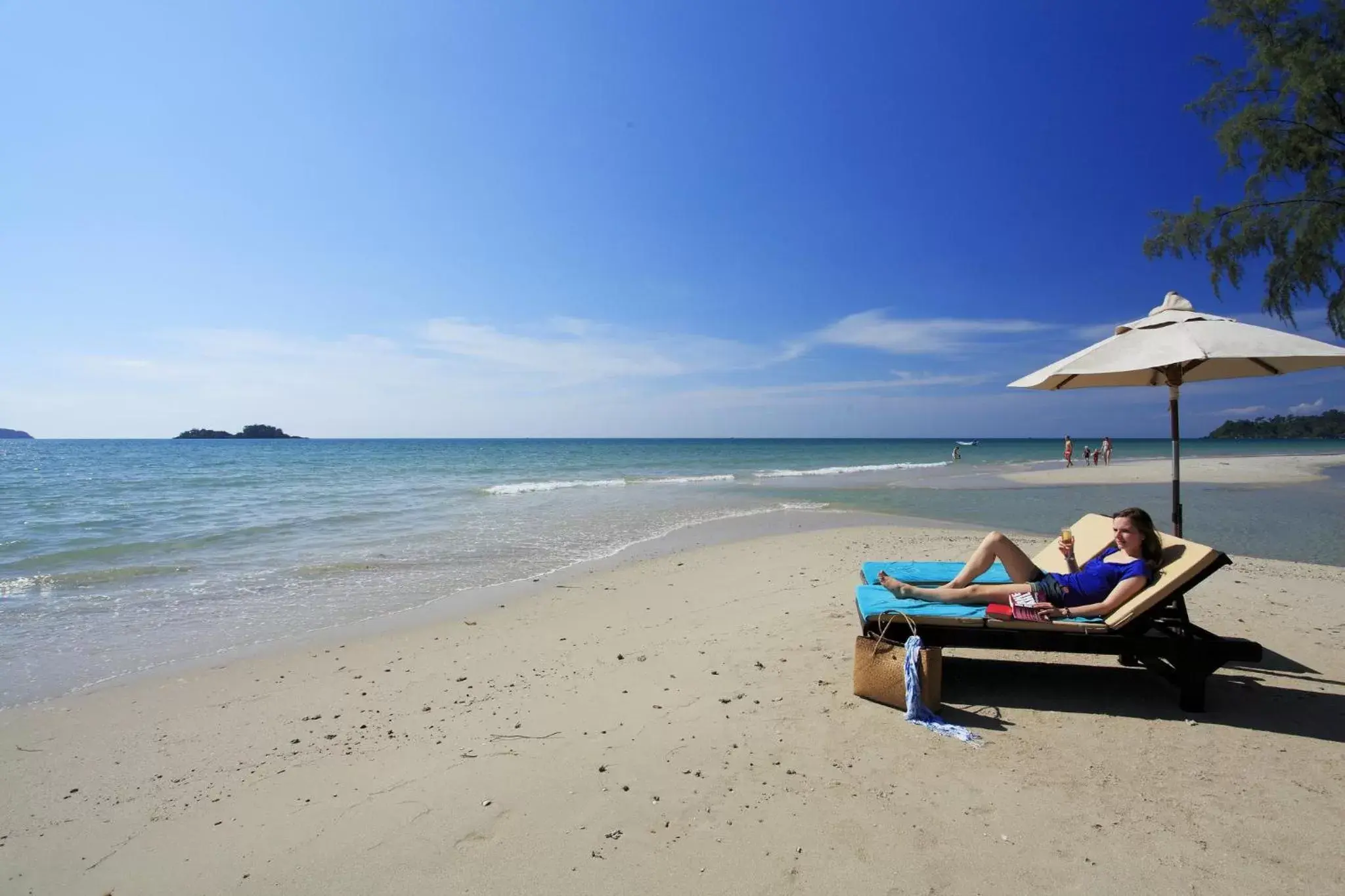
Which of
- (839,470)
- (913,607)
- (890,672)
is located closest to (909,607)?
(913,607)

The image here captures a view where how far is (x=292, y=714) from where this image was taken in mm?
4789

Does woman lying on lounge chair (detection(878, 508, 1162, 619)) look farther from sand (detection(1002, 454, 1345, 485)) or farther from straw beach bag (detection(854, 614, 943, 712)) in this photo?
sand (detection(1002, 454, 1345, 485))

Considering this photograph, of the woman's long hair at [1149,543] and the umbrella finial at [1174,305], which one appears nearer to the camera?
the woman's long hair at [1149,543]

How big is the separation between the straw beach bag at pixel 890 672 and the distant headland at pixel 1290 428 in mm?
143387

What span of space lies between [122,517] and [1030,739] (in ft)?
64.7

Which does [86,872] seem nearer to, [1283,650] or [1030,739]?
[1030,739]

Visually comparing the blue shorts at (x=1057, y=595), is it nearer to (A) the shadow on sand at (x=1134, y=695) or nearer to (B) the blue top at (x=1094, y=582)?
(B) the blue top at (x=1094, y=582)

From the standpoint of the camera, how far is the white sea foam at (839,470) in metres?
34.9

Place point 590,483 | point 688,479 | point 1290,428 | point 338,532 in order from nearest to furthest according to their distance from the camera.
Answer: point 338,532 < point 590,483 < point 688,479 < point 1290,428

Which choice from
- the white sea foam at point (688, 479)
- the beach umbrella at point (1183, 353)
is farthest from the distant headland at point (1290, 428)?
the beach umbrella at point (1183, 353)

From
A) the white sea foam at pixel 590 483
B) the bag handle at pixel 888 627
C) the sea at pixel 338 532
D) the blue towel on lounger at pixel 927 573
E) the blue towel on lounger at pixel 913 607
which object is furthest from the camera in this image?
the white sea foam at pixel 590 483

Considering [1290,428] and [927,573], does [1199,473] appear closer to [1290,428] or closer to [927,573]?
[927,573]

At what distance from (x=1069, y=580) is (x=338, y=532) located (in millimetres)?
13587

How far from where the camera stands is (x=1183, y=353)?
15.8ft
